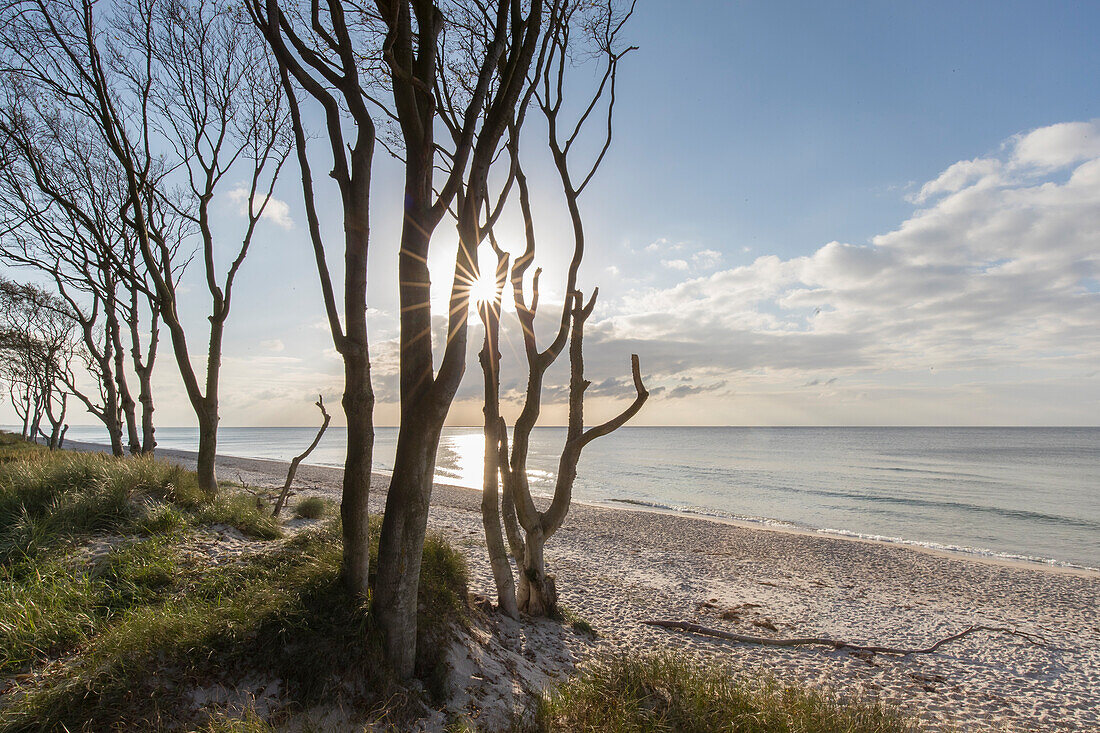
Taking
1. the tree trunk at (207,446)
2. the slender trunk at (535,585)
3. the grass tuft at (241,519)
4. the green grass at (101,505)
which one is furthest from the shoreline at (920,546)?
the green grass at (101,505)

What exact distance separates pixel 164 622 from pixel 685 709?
3.65 metres

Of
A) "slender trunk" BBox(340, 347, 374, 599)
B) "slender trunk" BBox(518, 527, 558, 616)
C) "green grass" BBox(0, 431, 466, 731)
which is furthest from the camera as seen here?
"slender trunk" BBox(518, 527, 558, 616)

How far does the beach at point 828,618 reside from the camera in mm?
5359

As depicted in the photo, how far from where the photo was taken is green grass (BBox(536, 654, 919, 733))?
353 centimetres

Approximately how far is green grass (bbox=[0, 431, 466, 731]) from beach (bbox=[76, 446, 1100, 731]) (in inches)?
35.1

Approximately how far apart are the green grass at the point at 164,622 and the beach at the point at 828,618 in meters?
0.89

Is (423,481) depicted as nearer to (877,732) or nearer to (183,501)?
(877,732)

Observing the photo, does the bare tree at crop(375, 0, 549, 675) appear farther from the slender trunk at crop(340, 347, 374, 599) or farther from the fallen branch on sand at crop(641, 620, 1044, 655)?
the fallen branch on sand at crop(641, 620, 1044, 655)

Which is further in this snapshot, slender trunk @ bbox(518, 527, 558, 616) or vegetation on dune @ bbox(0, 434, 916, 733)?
slender trunk @ bbox(518, 527, 558, 616)

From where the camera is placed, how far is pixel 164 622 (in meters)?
3.58

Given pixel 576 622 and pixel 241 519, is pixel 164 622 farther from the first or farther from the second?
pixel 576 622

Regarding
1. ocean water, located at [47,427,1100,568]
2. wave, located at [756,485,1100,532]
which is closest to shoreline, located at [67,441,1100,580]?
ocean water, located at [47,427,1100,568]

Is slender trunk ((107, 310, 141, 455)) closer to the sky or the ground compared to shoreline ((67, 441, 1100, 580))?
closer to the sky

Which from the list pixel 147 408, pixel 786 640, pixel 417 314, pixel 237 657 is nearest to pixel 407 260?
pixel 417 314
